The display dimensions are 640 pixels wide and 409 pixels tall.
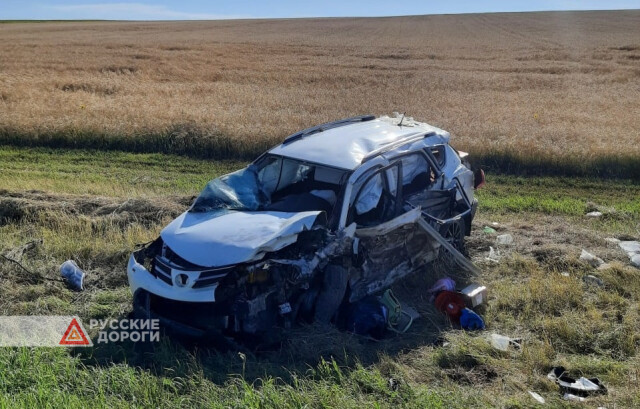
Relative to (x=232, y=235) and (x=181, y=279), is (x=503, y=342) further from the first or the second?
(x=181, y=279)

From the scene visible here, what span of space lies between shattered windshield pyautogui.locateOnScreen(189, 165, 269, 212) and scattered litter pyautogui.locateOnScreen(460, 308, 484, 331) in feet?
7.70

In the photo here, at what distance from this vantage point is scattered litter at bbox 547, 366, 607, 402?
5.06 metres

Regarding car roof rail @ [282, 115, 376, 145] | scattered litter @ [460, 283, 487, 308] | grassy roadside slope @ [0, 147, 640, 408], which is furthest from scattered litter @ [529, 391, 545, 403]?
car roof rail @ [282, 115, 376, 145]

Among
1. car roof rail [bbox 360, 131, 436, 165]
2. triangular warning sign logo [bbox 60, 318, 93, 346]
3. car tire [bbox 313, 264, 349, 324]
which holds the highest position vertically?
car roof rail [bbox 360, 131, 436, 165]

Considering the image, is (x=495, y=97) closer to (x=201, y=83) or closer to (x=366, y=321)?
(x=201, y=83)

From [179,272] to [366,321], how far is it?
70.2 inches

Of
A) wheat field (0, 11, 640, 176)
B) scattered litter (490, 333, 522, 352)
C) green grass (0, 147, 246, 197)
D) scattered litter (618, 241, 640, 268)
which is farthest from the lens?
wheat field (0, 11, 640, 176)

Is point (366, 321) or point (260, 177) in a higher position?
point (260, 177)

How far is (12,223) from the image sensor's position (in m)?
9.38

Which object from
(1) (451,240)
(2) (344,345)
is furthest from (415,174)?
(2) (344,345)

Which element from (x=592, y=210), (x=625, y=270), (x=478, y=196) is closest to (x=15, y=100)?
(x=478, y=196)

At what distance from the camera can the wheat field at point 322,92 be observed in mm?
15289

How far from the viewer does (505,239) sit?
348 inches

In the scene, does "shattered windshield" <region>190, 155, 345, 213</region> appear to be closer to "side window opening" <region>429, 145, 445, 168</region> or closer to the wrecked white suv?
the wrecked white suv
